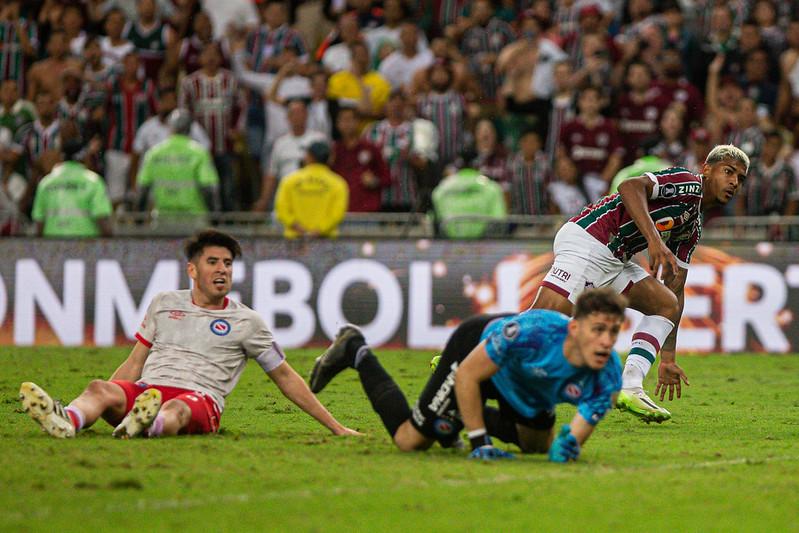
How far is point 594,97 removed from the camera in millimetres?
17469

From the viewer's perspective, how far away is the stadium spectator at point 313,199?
53.6ft

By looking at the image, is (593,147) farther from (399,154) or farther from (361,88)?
(361,88)

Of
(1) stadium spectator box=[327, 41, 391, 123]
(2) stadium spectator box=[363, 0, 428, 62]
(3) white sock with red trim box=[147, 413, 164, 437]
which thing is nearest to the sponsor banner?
(1) stadium spectator box=[327, 41, 391, 123]

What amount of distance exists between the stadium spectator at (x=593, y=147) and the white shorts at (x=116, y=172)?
5.86 metres

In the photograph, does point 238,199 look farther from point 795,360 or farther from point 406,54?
point 795,360

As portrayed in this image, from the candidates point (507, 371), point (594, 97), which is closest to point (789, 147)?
point (594, 97)

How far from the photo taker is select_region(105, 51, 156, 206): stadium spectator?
18547 millimetres

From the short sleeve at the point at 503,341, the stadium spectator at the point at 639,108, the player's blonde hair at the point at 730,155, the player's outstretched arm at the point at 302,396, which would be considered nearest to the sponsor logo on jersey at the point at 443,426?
the short sleeve at the point at 503,341

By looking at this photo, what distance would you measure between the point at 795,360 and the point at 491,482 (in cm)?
941

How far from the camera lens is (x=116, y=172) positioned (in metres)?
18.7

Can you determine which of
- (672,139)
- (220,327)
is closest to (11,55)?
(672,139)

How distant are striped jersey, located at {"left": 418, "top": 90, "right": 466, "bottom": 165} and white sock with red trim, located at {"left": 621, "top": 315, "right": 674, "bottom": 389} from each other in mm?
8273

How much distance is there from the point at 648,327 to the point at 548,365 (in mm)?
2988

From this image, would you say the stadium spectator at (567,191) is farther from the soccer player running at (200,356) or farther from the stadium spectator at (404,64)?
the soccer player running at (200,356)
